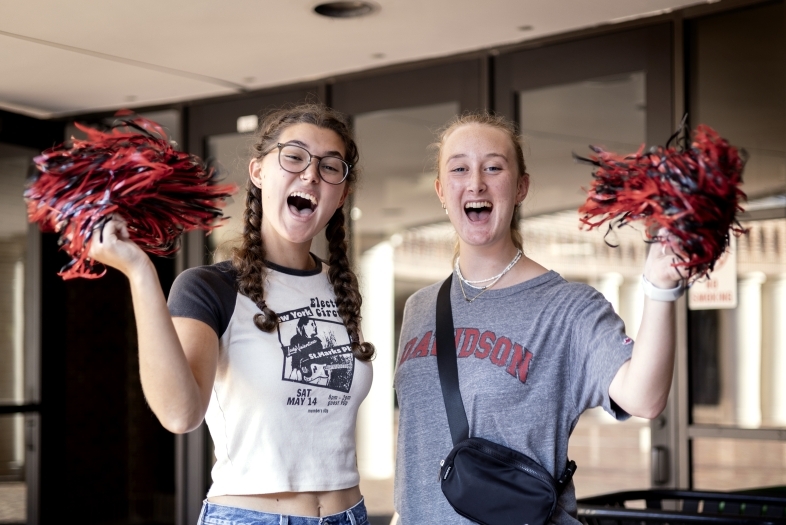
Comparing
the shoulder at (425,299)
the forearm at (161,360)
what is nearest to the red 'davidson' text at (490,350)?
the shoulder at (425,299)

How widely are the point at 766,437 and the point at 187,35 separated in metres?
2.96

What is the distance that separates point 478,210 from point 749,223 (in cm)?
202

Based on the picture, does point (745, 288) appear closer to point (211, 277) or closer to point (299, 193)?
point (299, 193)

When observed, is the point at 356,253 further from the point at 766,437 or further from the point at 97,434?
the point at 766,437

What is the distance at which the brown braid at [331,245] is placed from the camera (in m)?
1.91

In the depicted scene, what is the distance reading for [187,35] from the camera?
3.93 metres

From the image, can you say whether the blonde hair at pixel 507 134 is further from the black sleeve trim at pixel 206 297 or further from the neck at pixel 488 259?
the black sleeve trim at pixel 206 297

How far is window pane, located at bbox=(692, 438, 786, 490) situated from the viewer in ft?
11.8

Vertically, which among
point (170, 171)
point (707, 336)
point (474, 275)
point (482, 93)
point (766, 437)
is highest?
point (482, 93)

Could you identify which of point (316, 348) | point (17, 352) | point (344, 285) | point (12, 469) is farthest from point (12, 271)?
point (316, 348)

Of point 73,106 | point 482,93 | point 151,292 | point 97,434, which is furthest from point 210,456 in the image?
point 151,292

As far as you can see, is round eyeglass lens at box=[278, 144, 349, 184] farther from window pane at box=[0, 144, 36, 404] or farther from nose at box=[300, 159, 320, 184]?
window pane at box=[0, 144, 36, 404]

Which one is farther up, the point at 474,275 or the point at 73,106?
the point at 73,106

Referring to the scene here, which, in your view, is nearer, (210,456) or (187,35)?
(187,35)
